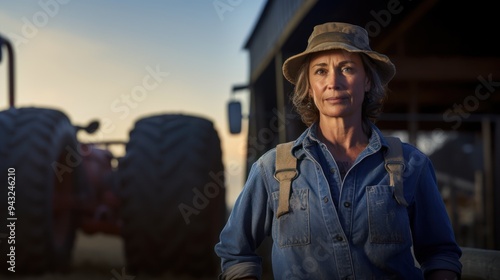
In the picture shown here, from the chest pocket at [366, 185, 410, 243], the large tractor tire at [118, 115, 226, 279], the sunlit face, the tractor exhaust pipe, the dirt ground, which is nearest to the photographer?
Result: the chest pocket at [366, 185, 410, 243]

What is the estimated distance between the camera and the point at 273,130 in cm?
1056

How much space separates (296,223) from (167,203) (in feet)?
9.44

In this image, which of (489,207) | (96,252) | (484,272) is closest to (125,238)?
(484,272)

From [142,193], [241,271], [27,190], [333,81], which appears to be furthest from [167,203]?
[333,81]

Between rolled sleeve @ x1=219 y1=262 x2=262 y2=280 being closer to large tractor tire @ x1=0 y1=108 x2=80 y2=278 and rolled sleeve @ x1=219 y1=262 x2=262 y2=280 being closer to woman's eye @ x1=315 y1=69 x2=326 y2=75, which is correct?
woman's eye @ x1=315 y1=69 x2=326 y2=75

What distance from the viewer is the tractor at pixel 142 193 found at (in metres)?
5.06

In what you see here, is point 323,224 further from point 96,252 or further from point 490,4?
point 490,4

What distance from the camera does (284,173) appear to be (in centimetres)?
230

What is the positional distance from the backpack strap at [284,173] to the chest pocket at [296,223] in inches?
0.8

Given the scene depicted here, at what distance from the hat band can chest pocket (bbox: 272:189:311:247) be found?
19.6 inches

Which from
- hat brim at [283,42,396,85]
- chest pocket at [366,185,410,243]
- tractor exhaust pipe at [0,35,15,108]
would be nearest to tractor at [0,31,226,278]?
tractor exhaust pipe at [0,35,15,108]

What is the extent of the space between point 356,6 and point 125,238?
3295mm

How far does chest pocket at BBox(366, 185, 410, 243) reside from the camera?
2217mm

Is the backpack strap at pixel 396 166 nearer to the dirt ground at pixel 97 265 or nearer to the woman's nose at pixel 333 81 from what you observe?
the woman's nose at pixel 333 81
